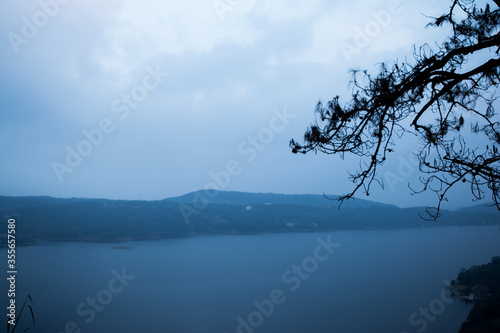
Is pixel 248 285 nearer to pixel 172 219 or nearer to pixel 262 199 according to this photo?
pixel 172 219

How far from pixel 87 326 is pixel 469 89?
1718 cm

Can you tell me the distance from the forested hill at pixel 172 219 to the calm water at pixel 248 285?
4.62 metres

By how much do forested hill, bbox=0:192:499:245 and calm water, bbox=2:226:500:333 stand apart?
4.62 meters

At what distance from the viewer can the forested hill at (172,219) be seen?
37.2 m

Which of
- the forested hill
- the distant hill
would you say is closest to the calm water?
the forested hill

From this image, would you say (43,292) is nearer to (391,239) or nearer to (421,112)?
(421,112)

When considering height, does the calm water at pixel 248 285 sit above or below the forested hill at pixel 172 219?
below

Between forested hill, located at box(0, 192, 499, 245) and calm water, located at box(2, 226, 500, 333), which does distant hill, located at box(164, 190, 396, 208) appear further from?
calm water, located at box(2, 226, 500, 333)

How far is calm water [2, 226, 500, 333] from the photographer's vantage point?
1517 cm

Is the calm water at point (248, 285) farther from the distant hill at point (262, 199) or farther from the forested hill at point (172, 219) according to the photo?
the distant hill at point (262, 199)

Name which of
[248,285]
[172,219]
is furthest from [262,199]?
[248,285]

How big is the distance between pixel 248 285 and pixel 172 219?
1048 inches

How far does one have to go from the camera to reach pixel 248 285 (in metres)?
20.8

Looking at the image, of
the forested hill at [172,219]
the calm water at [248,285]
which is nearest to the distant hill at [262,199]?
the forested hill at [172,219]
